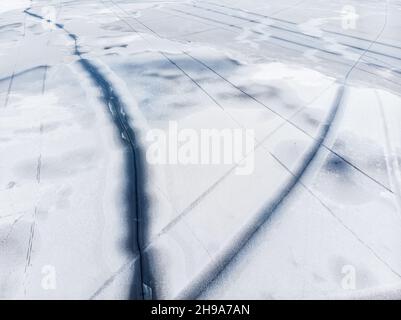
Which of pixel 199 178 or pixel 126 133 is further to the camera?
pixel 126 133

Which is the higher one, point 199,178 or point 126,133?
point 126,133

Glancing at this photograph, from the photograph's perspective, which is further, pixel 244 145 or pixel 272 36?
pixel 272 36

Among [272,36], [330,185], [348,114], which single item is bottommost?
[330,185]

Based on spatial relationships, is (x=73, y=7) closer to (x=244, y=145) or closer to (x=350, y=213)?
(x=244, y=145)

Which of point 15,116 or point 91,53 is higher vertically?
point 91,53

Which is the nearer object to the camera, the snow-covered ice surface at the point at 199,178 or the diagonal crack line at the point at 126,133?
the snow-covered ice surface at the point at 199,178

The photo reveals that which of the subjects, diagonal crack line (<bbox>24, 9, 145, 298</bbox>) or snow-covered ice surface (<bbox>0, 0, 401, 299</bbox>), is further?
diagonal crack line (<bbox>24, 9, 145, 298</bbox>)

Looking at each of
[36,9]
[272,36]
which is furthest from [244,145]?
[36,9]

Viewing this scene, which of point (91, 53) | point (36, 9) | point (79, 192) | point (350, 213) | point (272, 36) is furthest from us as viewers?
point (36, 9)
